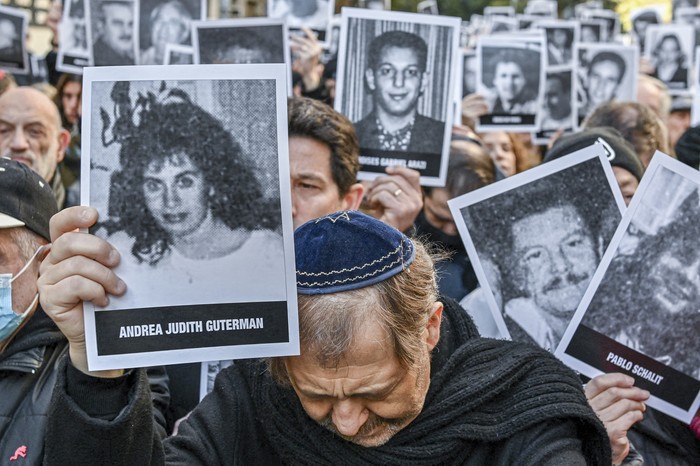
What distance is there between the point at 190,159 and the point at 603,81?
18.4 feet

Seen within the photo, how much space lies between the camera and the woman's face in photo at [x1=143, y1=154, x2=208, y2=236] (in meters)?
1.94

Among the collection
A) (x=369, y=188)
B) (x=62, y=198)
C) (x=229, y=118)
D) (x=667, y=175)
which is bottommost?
(x=62, y=198)

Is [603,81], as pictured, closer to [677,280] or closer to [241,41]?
[241,41]

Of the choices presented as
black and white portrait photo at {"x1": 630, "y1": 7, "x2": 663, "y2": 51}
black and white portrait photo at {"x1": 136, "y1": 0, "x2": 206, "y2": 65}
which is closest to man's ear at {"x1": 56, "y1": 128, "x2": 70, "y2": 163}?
black and white portrait photo at {"x1": 136, "y1": 0, "x2": 206, "y2": 65}

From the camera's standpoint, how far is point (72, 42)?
6.64m

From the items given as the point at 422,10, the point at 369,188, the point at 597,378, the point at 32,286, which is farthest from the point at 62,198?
the point at 422,10

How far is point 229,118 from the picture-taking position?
6.43 ft

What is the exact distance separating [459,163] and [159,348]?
282 centimetres

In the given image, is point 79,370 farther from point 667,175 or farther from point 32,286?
point 667,175

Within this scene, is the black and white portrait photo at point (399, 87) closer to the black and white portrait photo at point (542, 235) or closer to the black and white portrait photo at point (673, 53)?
the black and white portrait photo at point (542, 235)

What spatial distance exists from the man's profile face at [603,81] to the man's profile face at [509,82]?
40.1 inches

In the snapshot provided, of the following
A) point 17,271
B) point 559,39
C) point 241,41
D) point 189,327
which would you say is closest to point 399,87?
point 241,41

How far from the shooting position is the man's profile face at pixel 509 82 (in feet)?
20.3

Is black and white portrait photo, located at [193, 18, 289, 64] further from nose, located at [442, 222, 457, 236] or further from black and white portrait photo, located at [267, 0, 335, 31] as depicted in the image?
black and white portrait photo, located at [267, 0, 335, 31]
